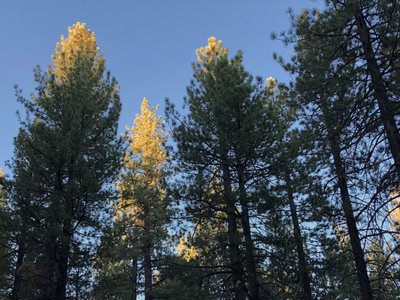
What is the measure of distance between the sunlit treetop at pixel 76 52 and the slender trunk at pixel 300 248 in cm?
842

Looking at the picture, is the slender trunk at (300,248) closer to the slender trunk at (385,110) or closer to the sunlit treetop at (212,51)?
the slender trunk at (385,110)

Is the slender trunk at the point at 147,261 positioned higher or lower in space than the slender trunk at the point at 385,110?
lower

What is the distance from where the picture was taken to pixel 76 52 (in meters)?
11.1

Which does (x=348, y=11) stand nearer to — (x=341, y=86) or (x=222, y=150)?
(x=341, y=86)

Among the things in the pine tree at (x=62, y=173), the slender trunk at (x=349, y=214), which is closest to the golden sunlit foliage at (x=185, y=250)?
the pine tree at (x=62, y=173)

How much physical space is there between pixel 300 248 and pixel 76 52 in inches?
412

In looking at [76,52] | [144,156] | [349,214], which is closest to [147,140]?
[144,156]

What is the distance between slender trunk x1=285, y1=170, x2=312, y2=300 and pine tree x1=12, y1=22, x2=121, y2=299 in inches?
221

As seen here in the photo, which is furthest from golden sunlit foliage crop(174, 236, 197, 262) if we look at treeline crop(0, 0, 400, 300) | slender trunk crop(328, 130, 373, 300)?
slender trunk crop(328, 130, 373, 300)

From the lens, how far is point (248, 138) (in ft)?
27.6

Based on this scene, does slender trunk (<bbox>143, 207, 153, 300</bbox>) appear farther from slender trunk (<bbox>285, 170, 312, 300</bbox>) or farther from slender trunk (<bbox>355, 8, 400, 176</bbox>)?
slender trunk (<bbox>355, 8, 400, 176</bbox>)

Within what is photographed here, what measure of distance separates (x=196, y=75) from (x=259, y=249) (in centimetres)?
725

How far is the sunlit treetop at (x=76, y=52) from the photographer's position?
35.9ft

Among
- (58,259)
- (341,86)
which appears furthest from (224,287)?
(341,86)
